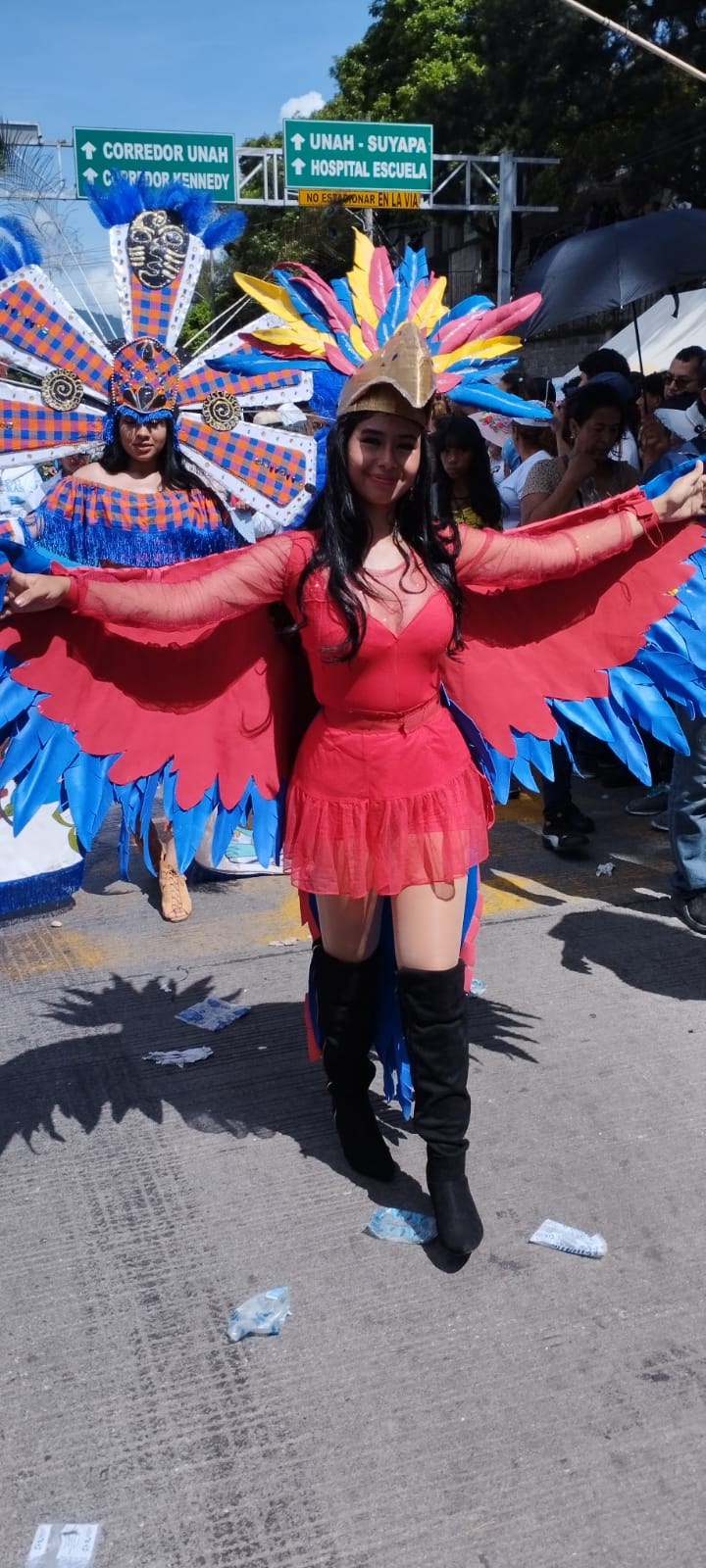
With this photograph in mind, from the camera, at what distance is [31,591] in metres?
2.26

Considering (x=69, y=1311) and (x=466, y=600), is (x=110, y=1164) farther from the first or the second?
(x=466, y=600)

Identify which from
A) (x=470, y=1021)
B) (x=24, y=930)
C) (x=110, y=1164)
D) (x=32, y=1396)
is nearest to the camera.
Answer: (x=32, y=1396)

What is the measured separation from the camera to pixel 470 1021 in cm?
377

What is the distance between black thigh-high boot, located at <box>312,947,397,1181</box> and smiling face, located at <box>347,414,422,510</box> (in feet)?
3.39

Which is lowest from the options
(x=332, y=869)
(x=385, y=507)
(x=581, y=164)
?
(x=332, y=869)

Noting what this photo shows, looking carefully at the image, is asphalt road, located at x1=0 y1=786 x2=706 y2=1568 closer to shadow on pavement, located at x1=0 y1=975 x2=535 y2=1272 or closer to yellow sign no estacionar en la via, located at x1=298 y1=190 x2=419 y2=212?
shadow on pavement, located at x1=0 y1=975 x2=535 y2=1272

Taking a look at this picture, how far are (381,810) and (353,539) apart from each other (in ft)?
1.81

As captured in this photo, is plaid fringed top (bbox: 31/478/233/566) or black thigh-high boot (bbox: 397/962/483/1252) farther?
plaid fringed top (bbox: 31/478/233/566)

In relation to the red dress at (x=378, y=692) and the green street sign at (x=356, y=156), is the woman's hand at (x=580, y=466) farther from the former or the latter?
the green street sign at (x=356, y=156)

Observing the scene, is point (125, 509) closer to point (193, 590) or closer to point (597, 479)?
point (193, 590)

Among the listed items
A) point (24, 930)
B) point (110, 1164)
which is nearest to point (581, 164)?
point (24, 930)

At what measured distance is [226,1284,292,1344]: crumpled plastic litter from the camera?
96.5 inches

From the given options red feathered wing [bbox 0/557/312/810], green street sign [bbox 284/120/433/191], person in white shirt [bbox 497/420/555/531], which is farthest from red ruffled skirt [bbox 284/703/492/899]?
green street sign [bbox 284/120/433/191]

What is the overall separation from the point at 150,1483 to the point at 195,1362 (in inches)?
11.8
